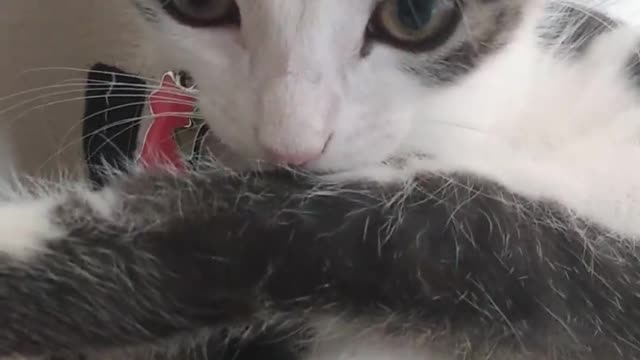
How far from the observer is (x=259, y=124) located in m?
0.68

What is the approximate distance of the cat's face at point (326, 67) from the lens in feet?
2.21

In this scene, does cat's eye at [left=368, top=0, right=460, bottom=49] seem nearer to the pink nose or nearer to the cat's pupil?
the cat's pupil

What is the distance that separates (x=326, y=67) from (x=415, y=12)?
0.08 metres

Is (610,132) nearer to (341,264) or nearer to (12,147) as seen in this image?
(341,264)

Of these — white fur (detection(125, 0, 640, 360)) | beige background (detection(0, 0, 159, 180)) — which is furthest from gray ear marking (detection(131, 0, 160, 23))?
beige background (detection(0, 0, 159, 180))

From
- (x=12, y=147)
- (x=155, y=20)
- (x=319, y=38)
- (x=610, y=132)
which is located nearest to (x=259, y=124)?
(x=319, y=38)

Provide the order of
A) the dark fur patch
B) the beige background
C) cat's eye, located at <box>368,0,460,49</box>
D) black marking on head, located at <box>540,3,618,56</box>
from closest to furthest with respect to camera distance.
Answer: the dark fur patch < cat's eye, located at <box>368,0,460,49</box> < black marking on head, located at <box>540,3,618,56</box> < the beige background

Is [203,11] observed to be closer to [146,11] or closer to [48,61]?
[146,11]

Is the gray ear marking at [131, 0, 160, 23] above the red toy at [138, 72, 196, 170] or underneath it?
above

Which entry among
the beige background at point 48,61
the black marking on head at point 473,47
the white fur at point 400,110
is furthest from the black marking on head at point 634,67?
the beige background at point 48,61

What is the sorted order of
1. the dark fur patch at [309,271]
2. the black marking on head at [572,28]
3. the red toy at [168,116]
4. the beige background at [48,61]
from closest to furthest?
the dark fur patch at [309,271], the red toy at [168,116], the black marking on head at [572,28], the beige background at [48,61]

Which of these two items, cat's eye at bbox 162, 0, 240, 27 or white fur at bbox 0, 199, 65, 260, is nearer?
white fur at bbox 0, 199, 65, 260

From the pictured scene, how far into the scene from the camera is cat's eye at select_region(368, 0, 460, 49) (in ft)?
2.32

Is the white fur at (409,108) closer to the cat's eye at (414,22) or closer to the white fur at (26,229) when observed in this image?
the cat's eye at (414,22)
